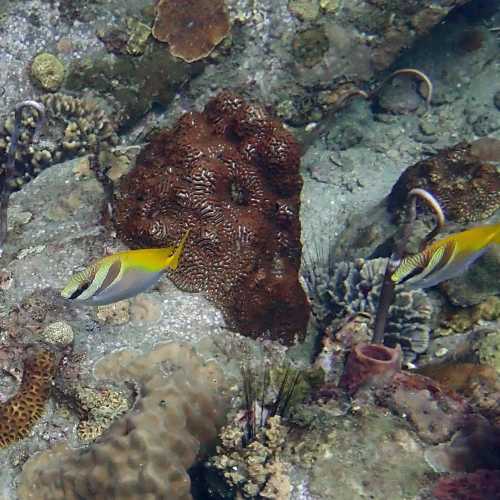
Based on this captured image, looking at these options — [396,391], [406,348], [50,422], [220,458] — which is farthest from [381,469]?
[50,422]

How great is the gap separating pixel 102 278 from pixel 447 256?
2002mm

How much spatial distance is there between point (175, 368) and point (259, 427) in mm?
880

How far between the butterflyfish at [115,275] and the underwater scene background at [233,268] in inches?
0.4

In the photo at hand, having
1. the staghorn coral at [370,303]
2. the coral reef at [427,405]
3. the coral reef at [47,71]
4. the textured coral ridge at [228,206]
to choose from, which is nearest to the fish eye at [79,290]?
the textured coral ridge at [228,206]

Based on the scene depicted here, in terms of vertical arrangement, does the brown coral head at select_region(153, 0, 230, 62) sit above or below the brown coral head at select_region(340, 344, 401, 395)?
above

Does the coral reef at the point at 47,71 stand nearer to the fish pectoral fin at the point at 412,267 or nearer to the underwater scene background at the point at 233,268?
the underwater scene background at the point at 233,268

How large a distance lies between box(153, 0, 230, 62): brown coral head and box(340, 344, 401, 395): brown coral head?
4573 mm

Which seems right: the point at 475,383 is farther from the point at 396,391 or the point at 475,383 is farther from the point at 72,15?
the point at 72,15

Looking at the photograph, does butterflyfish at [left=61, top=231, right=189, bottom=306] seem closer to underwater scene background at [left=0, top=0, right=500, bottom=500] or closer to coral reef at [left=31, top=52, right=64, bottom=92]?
underwater scene background at [left=0, top=0, right=500, bottom=500]

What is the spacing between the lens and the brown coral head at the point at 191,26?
279 inches

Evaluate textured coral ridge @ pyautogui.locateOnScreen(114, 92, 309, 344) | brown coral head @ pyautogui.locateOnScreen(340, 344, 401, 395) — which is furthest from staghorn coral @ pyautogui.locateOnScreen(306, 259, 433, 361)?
brown coral head @ pyautogui.locateOnScreen(340, 344, 401, 395)

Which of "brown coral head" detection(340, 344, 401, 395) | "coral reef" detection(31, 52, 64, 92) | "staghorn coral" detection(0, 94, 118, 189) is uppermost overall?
"coral reef" detection(31, 52, 64, 92)

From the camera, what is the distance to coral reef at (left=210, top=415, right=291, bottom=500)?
3688mm

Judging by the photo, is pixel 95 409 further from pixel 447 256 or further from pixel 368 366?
pixel 447 256
